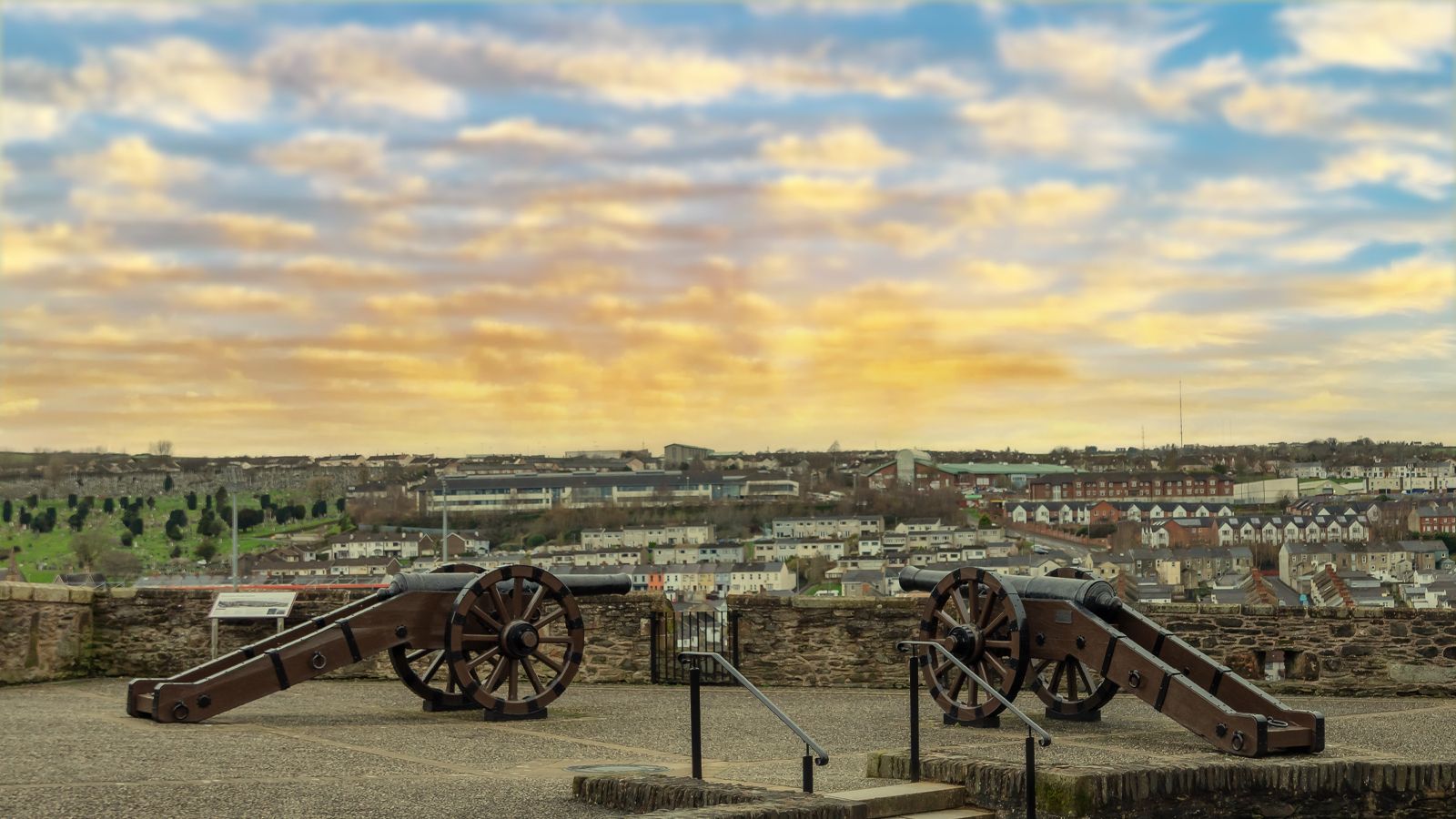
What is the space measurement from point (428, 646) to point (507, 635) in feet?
2.09

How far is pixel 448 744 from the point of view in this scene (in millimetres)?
10234

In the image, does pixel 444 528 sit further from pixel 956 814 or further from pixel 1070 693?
pixel 956 814

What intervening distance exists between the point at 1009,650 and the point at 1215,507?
192 feet

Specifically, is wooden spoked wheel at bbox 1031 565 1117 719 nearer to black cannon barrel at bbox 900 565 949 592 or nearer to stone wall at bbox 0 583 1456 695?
black cannon barrel at bbox 900 565 949 592

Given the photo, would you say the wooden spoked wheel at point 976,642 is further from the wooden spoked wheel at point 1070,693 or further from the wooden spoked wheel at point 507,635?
the wooden spoked wheel at point 507,635

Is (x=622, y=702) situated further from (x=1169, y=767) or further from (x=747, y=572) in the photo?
(x=747, y=572)

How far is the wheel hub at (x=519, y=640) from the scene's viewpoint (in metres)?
11.7

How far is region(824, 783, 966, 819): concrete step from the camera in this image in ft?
25.8

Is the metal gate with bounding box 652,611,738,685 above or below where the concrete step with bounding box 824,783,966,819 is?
above

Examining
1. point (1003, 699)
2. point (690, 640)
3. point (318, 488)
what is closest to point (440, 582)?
point (690, 640)

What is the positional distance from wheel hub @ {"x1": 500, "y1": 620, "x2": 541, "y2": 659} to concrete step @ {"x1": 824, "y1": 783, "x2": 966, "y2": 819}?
409cm

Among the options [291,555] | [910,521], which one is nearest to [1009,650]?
[291,555]

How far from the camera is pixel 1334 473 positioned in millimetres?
57531

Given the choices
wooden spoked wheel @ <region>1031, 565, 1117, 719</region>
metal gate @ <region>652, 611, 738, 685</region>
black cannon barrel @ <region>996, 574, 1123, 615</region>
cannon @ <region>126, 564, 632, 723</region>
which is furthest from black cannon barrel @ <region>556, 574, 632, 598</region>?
wooden spoked wheel @ <region>1031, 565, 1117, 719</region>
